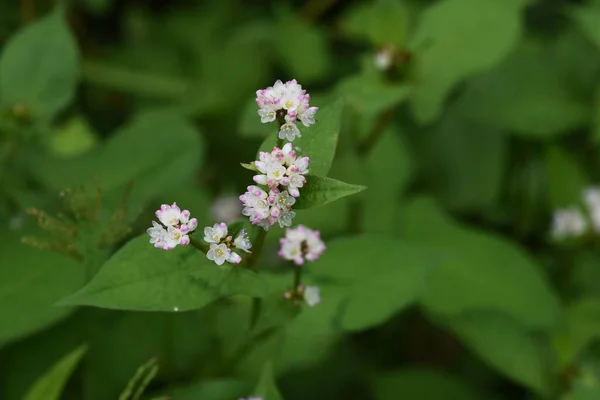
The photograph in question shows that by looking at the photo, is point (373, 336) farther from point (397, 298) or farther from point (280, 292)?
point (280, 292)

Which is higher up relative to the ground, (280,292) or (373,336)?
(373,336)

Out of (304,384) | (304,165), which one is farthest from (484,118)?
(304,165)

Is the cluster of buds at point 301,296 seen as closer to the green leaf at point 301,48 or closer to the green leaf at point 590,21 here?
the green leaf at point 590,21

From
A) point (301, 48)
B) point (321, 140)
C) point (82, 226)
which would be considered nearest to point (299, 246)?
point (321, 140)

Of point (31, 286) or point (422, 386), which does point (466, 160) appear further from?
point (31, 286)

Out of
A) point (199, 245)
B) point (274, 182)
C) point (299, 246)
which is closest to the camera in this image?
point (274, 182)

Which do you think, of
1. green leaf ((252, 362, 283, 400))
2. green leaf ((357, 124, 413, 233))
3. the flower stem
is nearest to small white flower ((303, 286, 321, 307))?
green leaf ((252, 362, 283, 400))
